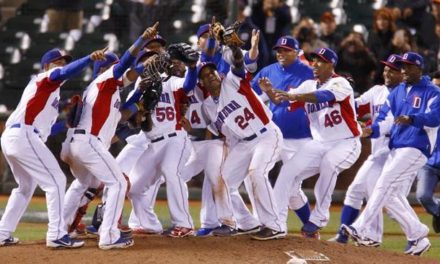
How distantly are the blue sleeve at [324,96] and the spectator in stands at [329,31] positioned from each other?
5884 millimetres

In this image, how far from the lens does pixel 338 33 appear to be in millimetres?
17094

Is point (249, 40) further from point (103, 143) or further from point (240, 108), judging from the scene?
point (103, 143)

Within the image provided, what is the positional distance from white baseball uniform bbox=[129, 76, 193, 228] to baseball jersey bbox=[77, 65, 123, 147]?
66 cm

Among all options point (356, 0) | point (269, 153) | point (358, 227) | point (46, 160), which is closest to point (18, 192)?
point (46, 160)

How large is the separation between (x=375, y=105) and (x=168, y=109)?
2516 mm

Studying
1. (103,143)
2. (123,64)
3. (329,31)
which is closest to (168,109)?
(103,143)

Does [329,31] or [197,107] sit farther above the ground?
[329,31]

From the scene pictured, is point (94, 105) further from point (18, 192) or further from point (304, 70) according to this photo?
point (304, 70)

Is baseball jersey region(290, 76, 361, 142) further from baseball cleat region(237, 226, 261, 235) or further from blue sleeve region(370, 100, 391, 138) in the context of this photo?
baseball cleat region(237, 226, 261, 235)

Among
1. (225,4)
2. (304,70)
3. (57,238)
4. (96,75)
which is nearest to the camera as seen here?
(57,238)

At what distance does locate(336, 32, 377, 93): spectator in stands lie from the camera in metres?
→ 15.5

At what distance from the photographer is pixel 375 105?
1172 cm

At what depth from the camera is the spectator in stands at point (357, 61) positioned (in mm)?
15461

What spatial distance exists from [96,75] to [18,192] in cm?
130
